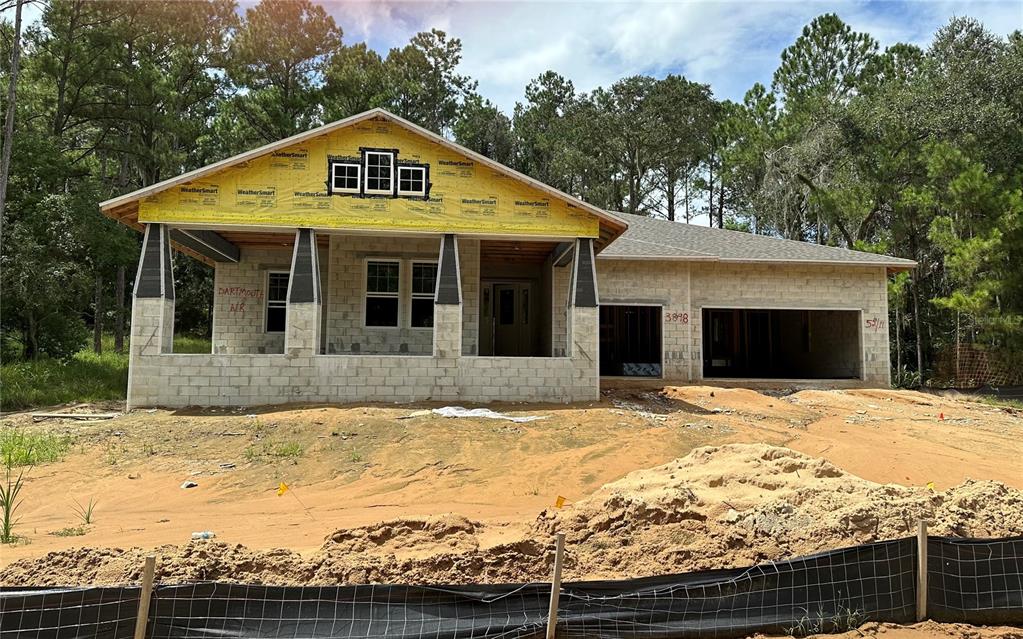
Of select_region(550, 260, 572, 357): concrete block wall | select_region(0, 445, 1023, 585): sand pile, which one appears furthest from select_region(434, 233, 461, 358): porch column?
select_region(0, 445, 1023, 585): sand pile

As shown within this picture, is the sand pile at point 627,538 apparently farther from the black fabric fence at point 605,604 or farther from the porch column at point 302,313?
the porch column at point 302,313

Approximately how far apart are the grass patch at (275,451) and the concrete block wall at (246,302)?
24.5ft

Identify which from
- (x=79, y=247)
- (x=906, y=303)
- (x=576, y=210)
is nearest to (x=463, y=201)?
(x=576, y=210)

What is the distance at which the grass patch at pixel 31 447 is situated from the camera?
9.42 metres

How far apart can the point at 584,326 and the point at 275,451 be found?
6856 mm

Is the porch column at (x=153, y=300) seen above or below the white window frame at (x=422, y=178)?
below

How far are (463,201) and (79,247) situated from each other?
13.1 meters

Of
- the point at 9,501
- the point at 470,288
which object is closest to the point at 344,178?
the point at 470,288

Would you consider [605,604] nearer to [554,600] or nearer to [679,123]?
[554,600]

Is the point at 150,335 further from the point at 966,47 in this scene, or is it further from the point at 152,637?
the point at 966,47

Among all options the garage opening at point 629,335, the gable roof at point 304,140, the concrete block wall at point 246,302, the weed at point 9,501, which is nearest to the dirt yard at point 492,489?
the weed at point 9,501

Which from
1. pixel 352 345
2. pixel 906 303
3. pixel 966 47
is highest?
pixel 966 47

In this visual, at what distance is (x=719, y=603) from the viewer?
14.4 feet

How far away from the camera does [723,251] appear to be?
18.7 metres
